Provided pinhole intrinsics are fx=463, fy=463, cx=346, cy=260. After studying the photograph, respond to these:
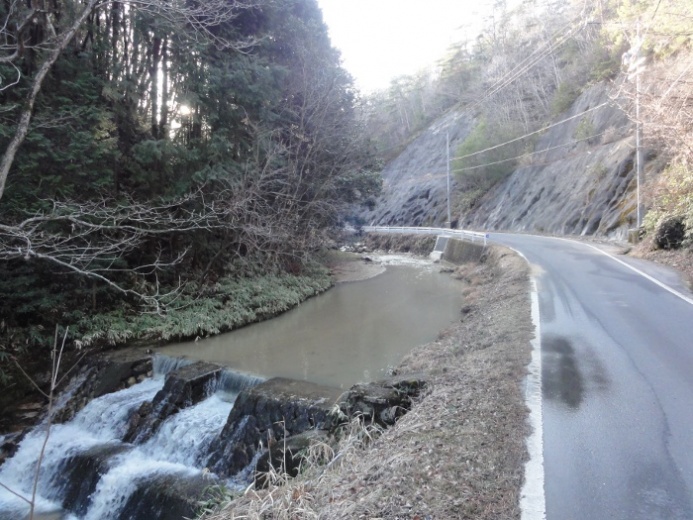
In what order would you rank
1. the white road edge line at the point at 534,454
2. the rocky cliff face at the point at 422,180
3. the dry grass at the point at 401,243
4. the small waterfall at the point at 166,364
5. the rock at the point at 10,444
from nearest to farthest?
the white road edge line at the point at 534,454
the rock at the point at 10,444
the small waterfall at the point at 166,364
the dry grass at the point at 401,243
the rocky cliff face at the point at 422,180

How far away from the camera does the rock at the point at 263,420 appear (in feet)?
23.8

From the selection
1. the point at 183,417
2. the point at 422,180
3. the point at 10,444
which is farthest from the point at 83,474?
the point at 422,180

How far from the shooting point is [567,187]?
28.1 m

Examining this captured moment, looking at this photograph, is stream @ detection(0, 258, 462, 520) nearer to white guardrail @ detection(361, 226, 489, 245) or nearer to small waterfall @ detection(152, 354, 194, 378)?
small waterfall @ detection(152, 354, 194, 378)

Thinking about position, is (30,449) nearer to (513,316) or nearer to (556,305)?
(513,316)

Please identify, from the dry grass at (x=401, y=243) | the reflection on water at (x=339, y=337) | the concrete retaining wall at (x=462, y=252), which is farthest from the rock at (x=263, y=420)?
the dry grass at (x=401, y=243)

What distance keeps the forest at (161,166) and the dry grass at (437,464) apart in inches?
188

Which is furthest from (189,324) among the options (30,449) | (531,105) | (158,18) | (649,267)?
(531,105)

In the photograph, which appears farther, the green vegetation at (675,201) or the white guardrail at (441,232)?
the white guardrail at (441,232)

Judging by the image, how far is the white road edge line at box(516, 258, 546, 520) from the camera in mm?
3393

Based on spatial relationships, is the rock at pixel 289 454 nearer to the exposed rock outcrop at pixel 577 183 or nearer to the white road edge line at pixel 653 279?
the white road edge line at pixel 653 279

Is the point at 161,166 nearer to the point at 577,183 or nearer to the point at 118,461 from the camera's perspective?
the point at 118,461

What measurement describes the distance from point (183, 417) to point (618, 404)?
703 centimetres

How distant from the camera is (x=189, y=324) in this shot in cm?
1308
